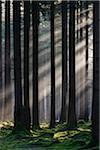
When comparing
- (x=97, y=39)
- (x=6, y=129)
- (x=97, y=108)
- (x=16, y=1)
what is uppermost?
(x=16, y=1)

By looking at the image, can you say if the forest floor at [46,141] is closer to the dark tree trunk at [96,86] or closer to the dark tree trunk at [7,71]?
the dark tree trunk at [96,86]

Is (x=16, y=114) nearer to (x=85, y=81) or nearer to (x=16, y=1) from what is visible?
(x=16, y=1)

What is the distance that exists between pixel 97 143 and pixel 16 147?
392 centimetres

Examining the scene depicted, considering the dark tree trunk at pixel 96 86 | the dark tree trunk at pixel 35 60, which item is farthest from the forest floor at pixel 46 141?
the dark tree trunk at pixel 35 60

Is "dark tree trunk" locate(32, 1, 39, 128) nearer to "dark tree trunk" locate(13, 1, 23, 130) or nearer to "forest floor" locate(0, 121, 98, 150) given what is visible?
"dark tree trunk" locate(13, 1, 23, 130)

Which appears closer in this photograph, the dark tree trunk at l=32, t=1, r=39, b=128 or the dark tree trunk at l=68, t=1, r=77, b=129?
the dark tree trunk at l=68, t=1, r=77, b=129

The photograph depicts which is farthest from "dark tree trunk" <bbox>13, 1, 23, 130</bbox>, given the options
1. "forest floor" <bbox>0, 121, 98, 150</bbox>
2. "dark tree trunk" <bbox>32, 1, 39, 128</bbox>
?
"dark tree trunk" <bbox>32, 1, 39, 128</bbox>

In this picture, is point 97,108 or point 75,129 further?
point 75,129

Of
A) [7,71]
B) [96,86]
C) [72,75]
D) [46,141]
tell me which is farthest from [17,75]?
[7,71]

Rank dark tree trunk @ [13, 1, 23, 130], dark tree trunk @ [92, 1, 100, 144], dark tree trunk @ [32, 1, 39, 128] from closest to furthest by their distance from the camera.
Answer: dark tree trunk @ [92, 1, 100, 144] → dark tree trunk @ [13, 1, 23, 130] → dark tree trunk @ [32, 1, 39, 128]

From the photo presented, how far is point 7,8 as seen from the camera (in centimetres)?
2764

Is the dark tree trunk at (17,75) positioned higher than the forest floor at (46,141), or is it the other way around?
the dark tree trunk at (17,75)

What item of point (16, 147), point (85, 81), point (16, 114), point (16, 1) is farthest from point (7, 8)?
point (16, 147)

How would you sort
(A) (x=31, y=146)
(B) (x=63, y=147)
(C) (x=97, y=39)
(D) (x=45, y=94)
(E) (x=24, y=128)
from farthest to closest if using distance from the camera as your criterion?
(D) (x=45, y=94), (E) (x=24, y=128), (A) (x=31, y=146), (B) (x=63, y=147), (C) (x=97, y=39)
